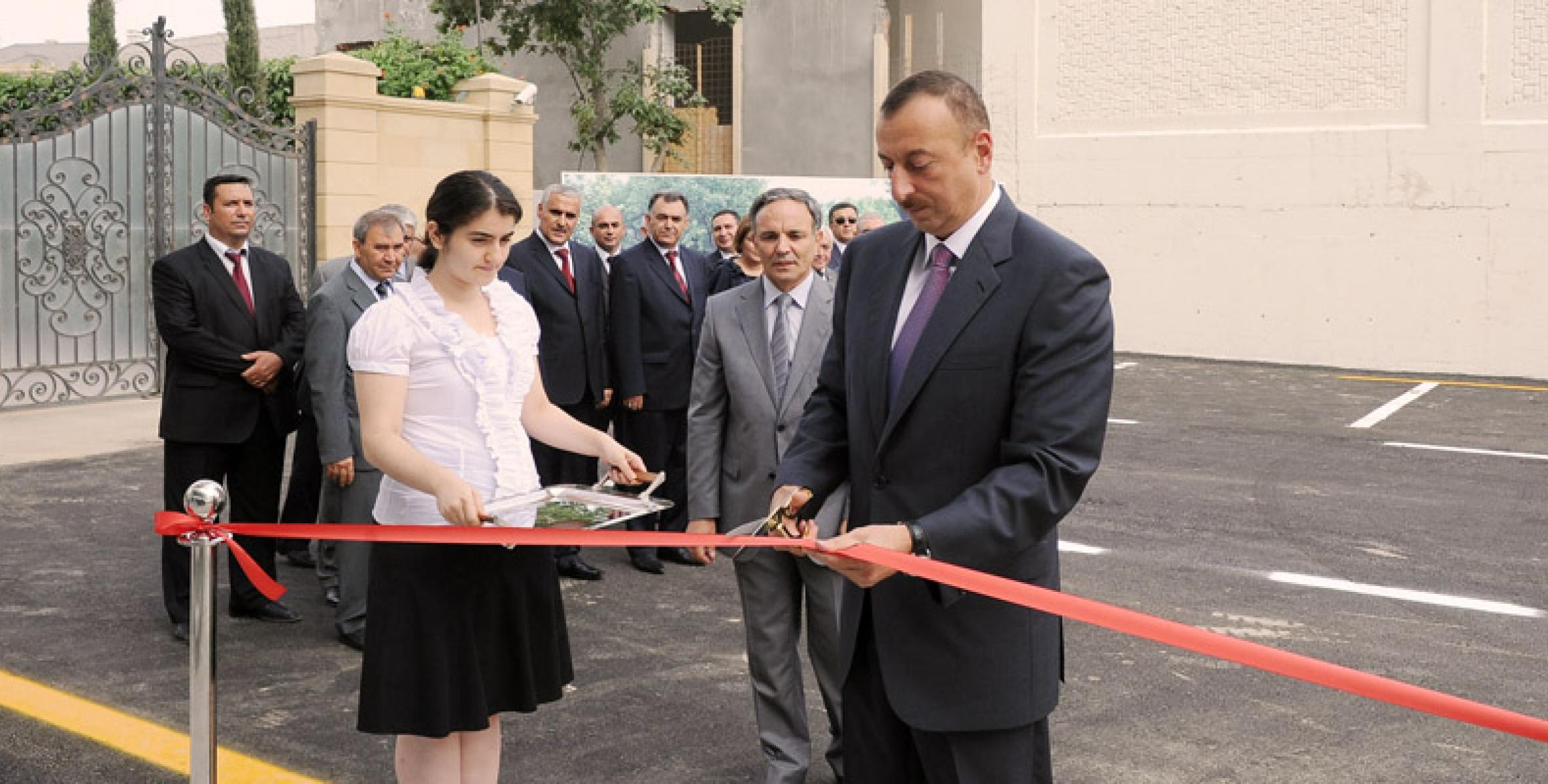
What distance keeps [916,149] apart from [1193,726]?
10.7ft

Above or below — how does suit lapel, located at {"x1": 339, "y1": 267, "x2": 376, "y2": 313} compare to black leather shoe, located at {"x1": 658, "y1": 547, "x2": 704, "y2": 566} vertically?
above

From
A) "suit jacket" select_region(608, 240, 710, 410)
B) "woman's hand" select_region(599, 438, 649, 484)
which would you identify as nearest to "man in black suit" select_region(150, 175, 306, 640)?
"suit jacket" select_region(608, 240, 710, 410)

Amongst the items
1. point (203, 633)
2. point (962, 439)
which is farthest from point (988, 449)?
point (203, 633)

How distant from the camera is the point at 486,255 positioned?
4133 millimetres

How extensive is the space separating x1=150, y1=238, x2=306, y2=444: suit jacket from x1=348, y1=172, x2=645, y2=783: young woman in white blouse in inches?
120

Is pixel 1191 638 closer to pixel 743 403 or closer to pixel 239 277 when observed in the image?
pixel 743 403

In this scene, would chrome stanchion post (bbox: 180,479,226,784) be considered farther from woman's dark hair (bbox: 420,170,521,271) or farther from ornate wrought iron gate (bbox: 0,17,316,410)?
ornate wrought iron gate (bbox: 0,17,316,410)

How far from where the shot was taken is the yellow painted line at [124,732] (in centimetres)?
505

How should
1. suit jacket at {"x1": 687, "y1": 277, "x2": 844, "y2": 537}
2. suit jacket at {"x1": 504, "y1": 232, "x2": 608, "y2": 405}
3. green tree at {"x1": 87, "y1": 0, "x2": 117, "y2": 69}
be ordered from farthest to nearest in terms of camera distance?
green tree at {"x1": 87, "y1": 0, "x2": 117, "y2": 69} < suit jacket at {"x1": 504, "y1": 232, "x2": 608, "y2": 405} < suit jacket at {"x1": 687, "y1": 277, "x2": 844, "y2": 537}

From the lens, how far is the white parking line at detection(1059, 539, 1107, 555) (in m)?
8.61

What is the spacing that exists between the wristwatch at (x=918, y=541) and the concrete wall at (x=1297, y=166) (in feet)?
56.8

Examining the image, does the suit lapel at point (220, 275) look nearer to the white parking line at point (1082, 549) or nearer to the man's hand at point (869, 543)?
the white parking line at point (1082, 549)

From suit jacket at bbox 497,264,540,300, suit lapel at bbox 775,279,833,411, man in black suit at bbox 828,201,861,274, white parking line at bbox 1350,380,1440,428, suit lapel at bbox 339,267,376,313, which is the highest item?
man in black suit at bbox 828,201,861,274

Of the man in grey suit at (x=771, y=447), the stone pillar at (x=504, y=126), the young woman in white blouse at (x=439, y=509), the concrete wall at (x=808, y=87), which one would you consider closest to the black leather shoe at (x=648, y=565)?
the man in grey suit at (x=771, y=447)
